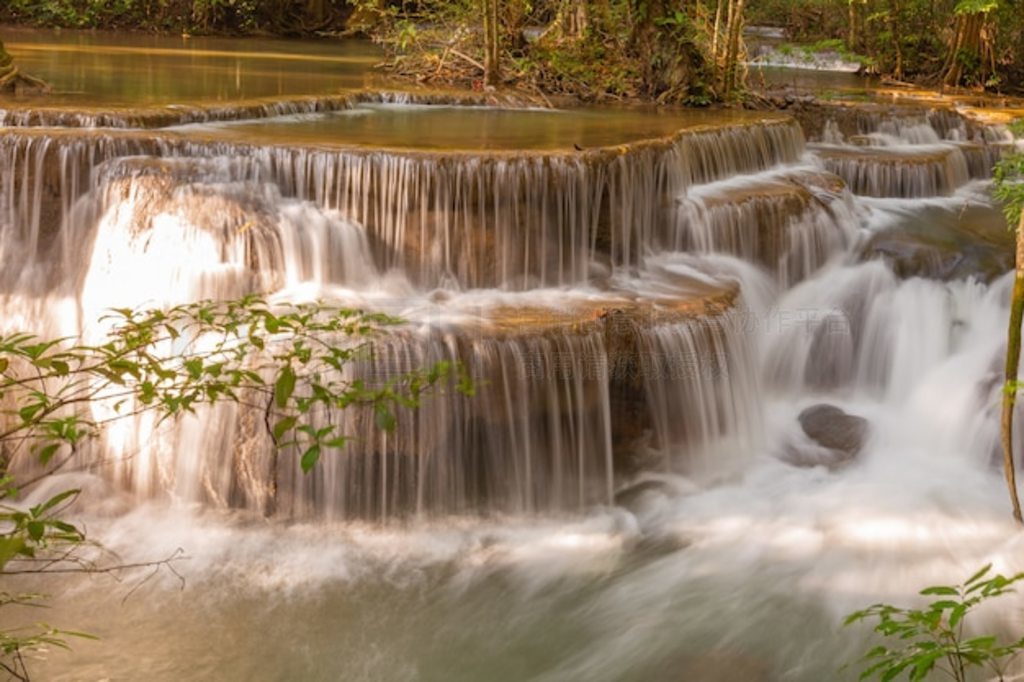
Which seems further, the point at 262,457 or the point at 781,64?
the point at 781,64

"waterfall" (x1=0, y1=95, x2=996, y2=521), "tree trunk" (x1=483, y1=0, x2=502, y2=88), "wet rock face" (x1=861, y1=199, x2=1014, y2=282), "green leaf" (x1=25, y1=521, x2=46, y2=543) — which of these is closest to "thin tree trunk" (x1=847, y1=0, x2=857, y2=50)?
"tree trunk" (x1=483, y1=0, x2=502, y2=88)

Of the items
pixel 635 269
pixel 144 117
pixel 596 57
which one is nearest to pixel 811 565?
pixel 635 269

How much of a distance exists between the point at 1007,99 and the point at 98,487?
43.9 ft

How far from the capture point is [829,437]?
7984 mm

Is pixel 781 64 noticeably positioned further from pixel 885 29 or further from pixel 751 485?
pixel 751 485

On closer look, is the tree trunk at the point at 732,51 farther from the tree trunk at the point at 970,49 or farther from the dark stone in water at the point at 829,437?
the dark stone in water at the point at 829,437

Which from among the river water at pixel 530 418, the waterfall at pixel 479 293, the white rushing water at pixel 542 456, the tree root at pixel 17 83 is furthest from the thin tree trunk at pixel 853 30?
the tree root at pixel 17 83

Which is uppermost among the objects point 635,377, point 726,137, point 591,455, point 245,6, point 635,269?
point 245,6

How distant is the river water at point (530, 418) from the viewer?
226 inches

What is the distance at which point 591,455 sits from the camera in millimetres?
7125

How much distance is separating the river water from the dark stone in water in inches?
2.0

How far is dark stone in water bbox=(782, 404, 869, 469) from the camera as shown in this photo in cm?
779

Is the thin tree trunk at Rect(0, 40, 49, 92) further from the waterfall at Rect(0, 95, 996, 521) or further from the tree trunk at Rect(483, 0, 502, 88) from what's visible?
A: the tree trunk at Rect(483, 0, 502, 88)

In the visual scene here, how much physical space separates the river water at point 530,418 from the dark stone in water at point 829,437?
0.05m
